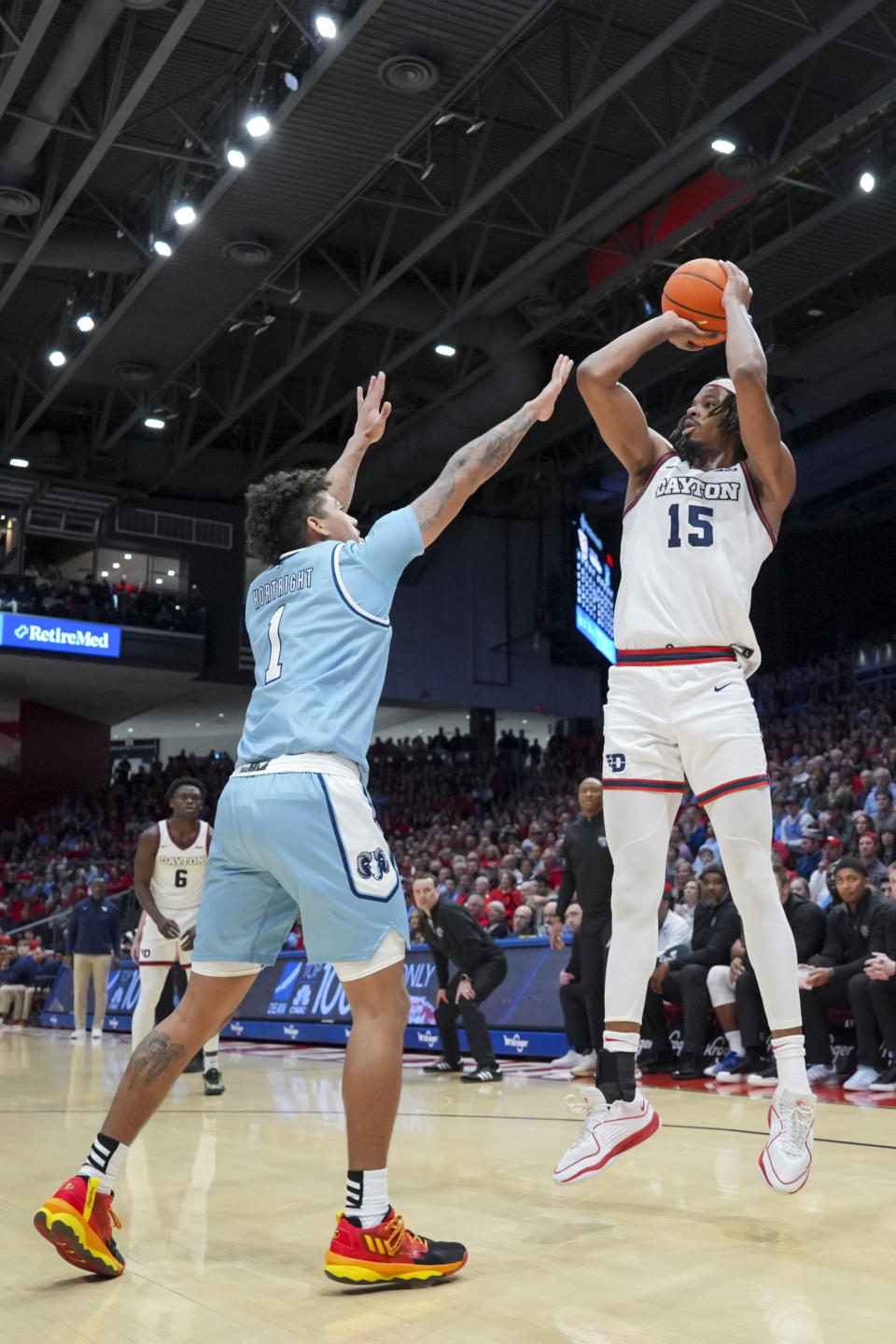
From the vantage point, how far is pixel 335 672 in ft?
10.8

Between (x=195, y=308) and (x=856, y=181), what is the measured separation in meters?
10.7

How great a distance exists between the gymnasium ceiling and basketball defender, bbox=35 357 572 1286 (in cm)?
1194

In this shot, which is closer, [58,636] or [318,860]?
[318,860]

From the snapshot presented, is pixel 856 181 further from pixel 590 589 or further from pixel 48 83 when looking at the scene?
pixel 48 83

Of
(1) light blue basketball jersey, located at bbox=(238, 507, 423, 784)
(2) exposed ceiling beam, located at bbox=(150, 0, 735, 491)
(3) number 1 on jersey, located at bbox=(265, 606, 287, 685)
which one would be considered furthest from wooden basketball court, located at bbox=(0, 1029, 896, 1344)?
(2) exposed ceiling beam, located at bbox=(150, 0, 735, 491)

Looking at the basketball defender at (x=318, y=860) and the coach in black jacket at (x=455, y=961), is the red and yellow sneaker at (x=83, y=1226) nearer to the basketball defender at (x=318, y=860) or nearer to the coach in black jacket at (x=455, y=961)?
the basketball defender at (x=318, y=860)

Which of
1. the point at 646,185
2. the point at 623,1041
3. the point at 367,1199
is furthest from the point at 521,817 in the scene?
the point at 367,1199

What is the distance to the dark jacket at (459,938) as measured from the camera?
953 cm

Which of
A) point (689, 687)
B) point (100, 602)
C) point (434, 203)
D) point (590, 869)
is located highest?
point (434, 203)

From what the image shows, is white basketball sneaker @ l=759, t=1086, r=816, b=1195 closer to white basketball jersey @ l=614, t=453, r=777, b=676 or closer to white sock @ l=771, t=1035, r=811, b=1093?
white sock @ l=771, t=1035, r=811, b=1093

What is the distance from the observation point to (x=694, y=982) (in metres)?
8.54

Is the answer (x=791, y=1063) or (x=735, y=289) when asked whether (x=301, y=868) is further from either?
(x=735, y=289)

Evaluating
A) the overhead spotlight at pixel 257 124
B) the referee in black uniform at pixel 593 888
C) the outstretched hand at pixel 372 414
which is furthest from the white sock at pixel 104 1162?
the overhead spotlight at pixel 257 124

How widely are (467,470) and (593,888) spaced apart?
17.4 feet
